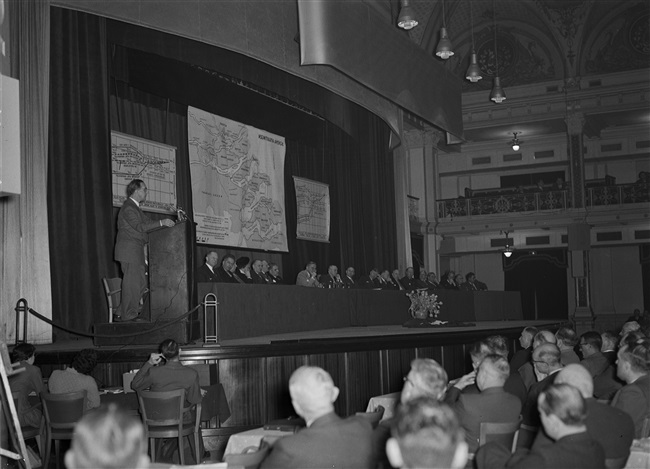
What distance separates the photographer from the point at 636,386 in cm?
388

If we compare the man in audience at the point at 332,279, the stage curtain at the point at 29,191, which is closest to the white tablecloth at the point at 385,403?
the stage curtain at the point at 29,191

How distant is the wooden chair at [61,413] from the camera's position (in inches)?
202

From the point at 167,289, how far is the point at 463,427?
147 inches

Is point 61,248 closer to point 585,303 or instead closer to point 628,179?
point 585,303

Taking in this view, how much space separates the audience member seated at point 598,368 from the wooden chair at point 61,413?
133 inches

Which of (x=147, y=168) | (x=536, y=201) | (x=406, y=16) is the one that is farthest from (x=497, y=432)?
(x=536, y=201)

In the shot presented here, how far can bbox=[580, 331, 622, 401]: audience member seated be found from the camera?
484 cm

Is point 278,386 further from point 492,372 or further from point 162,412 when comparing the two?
point 492,372

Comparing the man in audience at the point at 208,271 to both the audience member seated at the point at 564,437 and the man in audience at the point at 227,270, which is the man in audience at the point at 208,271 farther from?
the audience member seated at the point at 564,437

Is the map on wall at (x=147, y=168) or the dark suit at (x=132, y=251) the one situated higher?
the map on wall at (x=147, y=168)

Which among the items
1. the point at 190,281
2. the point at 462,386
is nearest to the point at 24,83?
the point at 190,281

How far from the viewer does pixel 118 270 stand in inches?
384

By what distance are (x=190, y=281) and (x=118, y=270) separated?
11.1 feet

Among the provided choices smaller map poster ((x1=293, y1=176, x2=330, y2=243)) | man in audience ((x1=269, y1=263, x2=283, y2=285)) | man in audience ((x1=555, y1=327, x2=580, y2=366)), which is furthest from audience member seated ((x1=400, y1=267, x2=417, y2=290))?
man in audience ((x1=555, y1=327, x2=580, y2=366))
